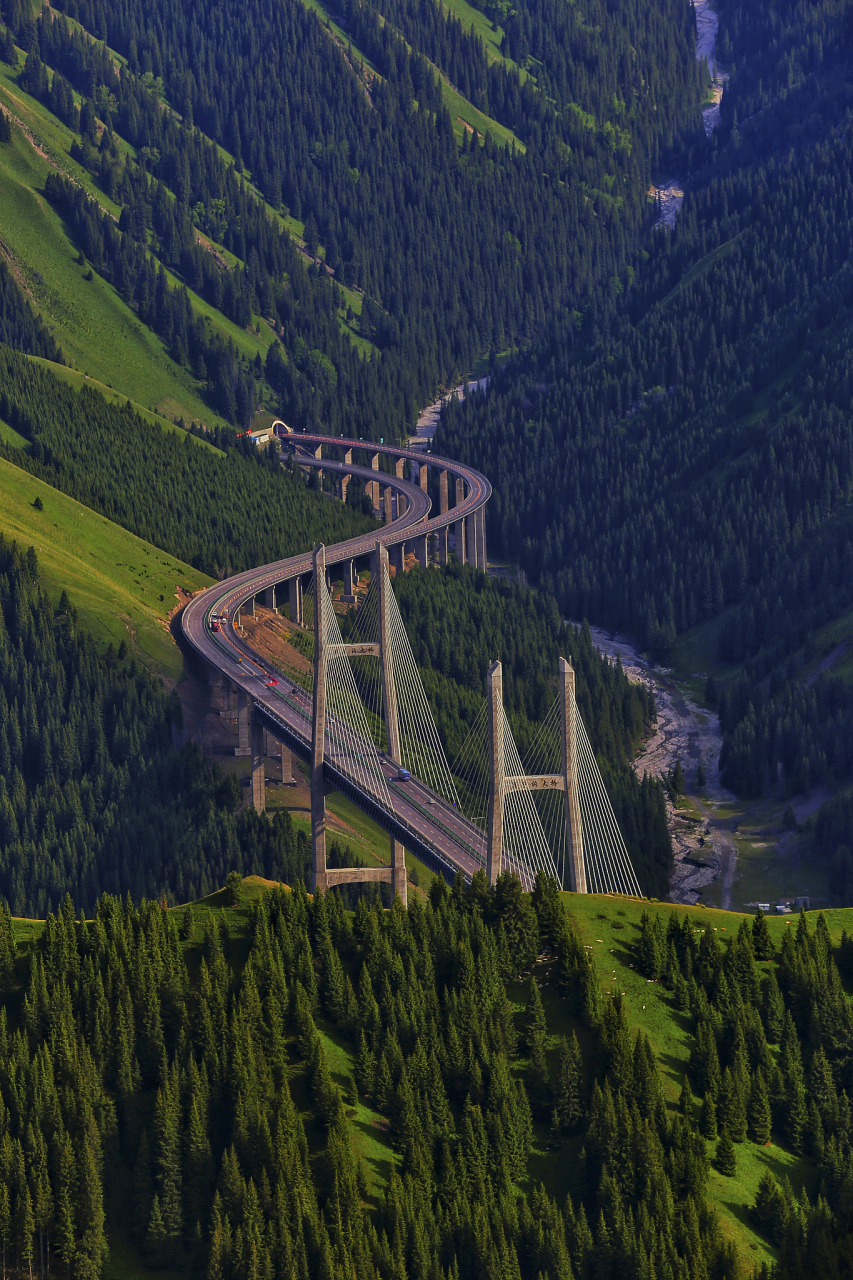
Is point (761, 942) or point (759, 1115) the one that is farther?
point (761, 942)

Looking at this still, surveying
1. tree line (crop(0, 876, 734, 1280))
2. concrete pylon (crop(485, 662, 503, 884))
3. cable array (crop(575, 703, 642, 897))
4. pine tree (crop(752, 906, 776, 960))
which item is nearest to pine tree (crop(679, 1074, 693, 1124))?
tree line (crop(0, 876, 734, 1280))

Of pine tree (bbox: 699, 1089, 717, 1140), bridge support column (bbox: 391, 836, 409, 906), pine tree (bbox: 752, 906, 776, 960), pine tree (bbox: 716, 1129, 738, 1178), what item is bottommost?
pine tree (bbox: 716, 1129, 738, 1178)

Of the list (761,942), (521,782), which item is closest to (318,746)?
(521,782)

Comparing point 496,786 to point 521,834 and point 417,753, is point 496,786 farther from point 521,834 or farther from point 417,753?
point 417,753

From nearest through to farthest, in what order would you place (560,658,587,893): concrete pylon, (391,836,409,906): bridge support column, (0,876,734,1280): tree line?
(0,876,734,1280): tree line
(560,658,587,893): concrete pylon
(391,836,409,906): bridge support column

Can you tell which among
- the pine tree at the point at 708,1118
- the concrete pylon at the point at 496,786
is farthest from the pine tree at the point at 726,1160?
the concrete pylon at the point at 496,786

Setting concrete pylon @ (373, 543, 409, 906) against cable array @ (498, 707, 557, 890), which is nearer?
cable array @ (498, 707, 557, 890)

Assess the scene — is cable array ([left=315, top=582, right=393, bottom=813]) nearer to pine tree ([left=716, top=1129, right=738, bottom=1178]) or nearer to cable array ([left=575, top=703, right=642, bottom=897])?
cable array ([left=575, top=703, right=642, bottom=897])

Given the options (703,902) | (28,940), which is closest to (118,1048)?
(28,940)
